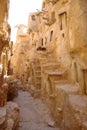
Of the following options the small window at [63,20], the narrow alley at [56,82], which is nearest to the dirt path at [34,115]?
the narrow alley at [56,82]

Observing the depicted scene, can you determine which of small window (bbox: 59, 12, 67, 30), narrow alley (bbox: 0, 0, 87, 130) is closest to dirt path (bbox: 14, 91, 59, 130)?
narrow alley (bbox: 0, 0, 87, 130)

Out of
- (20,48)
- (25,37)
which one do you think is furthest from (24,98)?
(25,37)

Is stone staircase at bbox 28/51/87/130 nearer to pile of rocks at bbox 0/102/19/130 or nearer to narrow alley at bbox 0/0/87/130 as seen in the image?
narrow alley at bbox 0/0/87/130

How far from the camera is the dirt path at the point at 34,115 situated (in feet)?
40.3

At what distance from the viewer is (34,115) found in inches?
578

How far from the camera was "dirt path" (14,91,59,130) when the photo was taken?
484 inches

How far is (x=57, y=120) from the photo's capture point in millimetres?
12570

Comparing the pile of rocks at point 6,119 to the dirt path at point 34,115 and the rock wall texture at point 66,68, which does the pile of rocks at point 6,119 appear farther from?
the rock wall texture at point 66,68

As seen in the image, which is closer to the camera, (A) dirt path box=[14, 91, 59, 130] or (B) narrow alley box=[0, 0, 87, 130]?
(B) narrow alley box=[0, 0, 87, 130]

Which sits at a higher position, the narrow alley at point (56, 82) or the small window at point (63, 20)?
the small window at point (63, 20)

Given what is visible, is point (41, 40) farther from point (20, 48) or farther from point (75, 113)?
point (75, 113)

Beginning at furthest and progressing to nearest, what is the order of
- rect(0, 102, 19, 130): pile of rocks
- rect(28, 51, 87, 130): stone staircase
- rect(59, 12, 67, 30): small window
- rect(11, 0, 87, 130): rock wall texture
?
rect(59, 12, 67, 30): small window → rect(11, 0, 87, 130): rock wall texture → rect(28, 51, 87, 130): stone staircase → rect(0, 102, 19, 130): pile of rocks

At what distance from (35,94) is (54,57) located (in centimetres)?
470

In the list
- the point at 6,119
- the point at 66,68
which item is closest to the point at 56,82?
the point at 66,68
